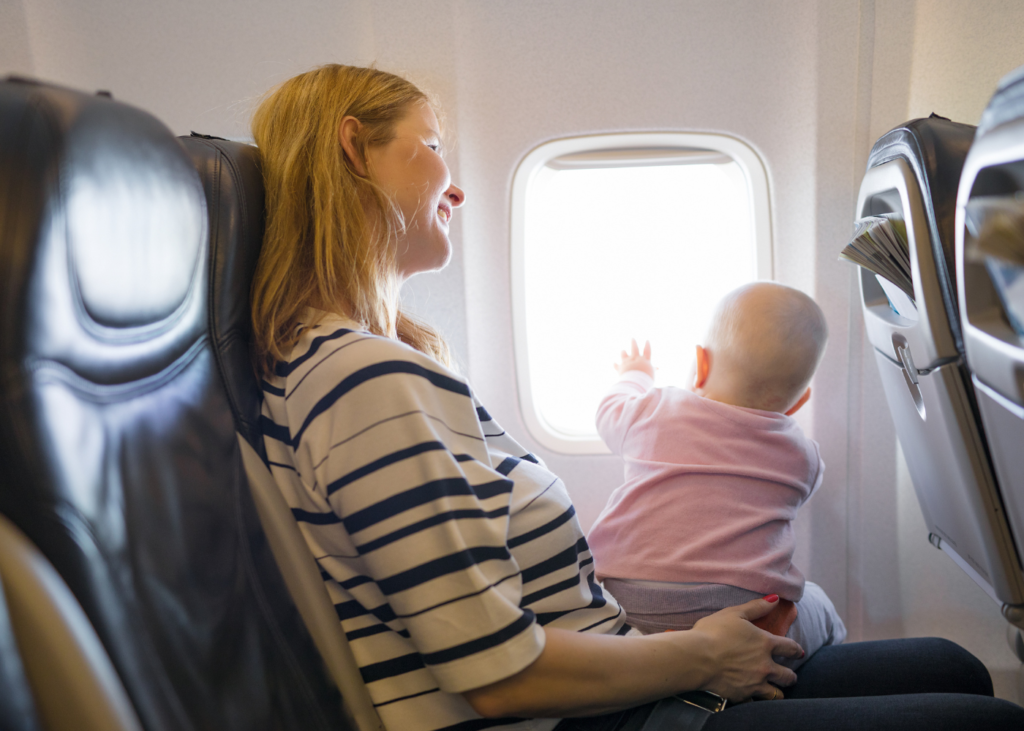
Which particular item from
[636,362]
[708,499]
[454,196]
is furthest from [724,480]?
[454,196]

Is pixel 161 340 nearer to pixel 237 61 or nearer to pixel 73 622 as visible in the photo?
pixel 73 622

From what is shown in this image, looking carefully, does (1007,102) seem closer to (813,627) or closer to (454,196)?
(454,196)

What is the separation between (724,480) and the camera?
54.0 inches

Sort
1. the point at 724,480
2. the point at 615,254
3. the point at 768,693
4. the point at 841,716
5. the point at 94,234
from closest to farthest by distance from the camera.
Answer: the point at 94,234
the point at 841,716
the point at 768,693
the point at 724,480
the point at 615,254

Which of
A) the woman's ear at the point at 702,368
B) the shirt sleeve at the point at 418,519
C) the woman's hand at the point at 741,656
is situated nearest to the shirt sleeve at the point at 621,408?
the woman's ear at the point at 702,368

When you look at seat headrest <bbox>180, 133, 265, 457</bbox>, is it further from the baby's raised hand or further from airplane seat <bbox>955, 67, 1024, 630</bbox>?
the baby's raised hand

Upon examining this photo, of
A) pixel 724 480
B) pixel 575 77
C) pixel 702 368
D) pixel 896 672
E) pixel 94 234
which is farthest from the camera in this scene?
A: pixel 575 77

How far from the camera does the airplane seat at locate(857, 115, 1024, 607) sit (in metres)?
1.12

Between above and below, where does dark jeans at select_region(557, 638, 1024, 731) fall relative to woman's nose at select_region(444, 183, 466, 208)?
below

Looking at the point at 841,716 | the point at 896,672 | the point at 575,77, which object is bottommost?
the point at 896,672

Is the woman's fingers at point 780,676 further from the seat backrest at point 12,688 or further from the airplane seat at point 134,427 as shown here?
the seat backrest at point 12,688

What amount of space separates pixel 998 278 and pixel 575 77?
135 centimetres

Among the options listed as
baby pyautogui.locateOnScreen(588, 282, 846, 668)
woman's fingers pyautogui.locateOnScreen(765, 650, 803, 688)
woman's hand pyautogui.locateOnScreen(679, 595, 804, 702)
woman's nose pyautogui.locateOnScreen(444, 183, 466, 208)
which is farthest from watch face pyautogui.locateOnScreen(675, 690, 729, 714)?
woman's nose pyautogui.locateOnScreen(444, 183, 466, 208)

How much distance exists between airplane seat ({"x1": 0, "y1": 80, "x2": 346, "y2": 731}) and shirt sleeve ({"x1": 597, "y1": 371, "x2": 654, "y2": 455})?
88 cm
